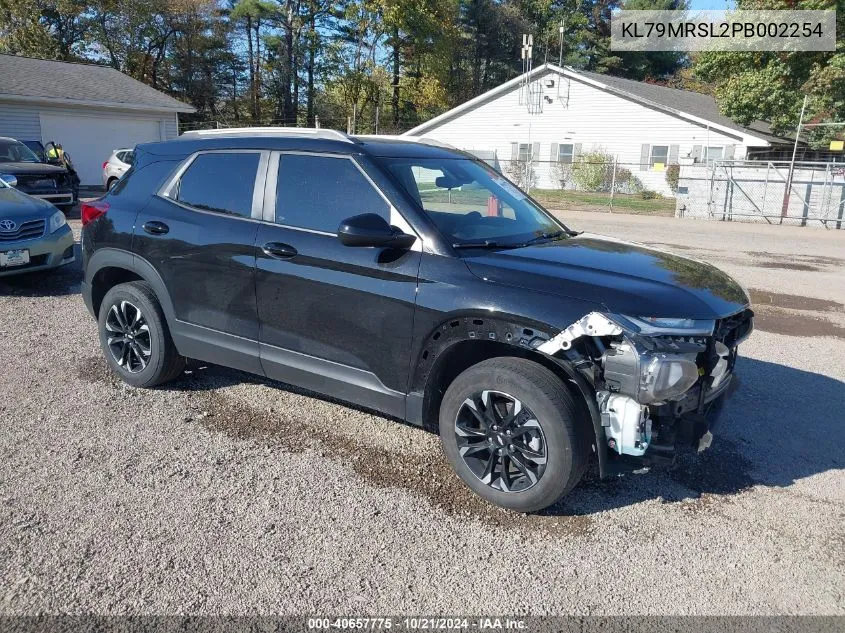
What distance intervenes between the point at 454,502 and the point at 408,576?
2.22ft

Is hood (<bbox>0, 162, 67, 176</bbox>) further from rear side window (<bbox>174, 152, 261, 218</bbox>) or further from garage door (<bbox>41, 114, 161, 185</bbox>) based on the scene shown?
garage door (<bbox>41, 114, 161, 185</bbox>)

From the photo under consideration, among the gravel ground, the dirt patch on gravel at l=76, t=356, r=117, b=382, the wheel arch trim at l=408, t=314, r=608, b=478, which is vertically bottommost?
the gravel ground

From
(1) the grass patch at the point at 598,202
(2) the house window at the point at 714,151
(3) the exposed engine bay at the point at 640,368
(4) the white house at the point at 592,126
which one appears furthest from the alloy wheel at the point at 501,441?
(2) the house window at the point at 714,151

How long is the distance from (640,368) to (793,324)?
5.67 meters

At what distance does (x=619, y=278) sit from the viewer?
11.3ft

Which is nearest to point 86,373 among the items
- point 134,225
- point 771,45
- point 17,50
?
point 134,225

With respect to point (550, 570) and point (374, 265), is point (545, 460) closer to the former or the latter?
point (550, 570)

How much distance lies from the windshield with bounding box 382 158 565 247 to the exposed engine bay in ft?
3.16

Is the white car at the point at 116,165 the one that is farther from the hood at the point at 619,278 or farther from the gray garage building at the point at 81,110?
the hood at the point at 619,278

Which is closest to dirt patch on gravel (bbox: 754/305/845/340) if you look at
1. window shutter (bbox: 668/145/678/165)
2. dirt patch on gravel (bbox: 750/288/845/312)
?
dirt patch on gravel (bbox: 750/288/845/312)

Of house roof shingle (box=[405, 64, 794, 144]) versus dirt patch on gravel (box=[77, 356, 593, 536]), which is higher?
house roof shingle (box=[405, 64, 794, 144])

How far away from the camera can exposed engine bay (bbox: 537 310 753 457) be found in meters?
3.07

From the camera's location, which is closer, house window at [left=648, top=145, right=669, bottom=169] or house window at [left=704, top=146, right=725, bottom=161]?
house window at [left=704, top=146, right=725, bottom=161]

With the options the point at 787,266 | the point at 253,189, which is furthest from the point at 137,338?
the point at 787,266
